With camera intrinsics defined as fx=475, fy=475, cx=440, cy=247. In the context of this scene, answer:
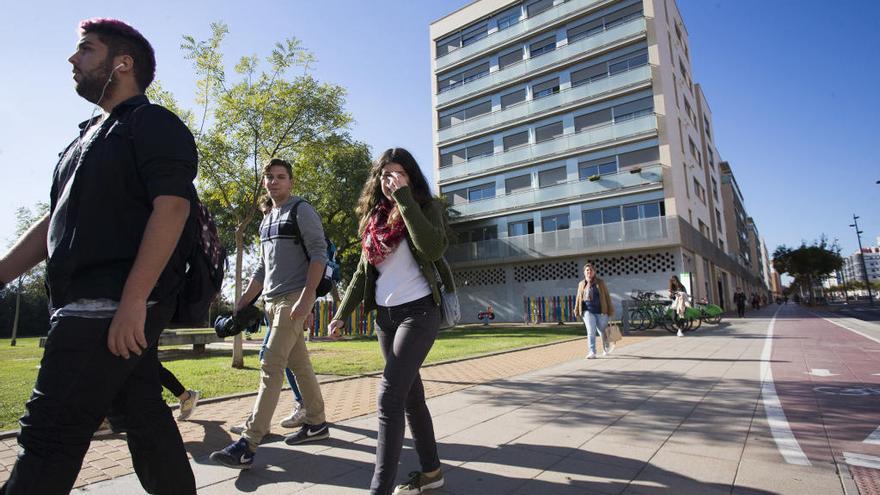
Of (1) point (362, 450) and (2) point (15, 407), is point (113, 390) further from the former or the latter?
(2) point (15, 407)

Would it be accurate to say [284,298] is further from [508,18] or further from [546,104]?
[508,18]

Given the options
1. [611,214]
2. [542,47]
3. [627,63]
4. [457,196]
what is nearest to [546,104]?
[542,47]

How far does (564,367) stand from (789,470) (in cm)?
498

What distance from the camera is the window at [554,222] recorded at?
3049 centimetres

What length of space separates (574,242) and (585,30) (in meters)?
13.8

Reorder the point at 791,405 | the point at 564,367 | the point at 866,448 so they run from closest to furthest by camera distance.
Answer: the point at 866,448 < the point at 791,405 < the point at 564,367

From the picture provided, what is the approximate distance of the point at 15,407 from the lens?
510 cm

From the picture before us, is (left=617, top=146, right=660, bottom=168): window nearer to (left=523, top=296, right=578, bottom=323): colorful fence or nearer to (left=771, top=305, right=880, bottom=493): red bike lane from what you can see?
(left=523, top=296, right=578, bottom=323): colorful fence

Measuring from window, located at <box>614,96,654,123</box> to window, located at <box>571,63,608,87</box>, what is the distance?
8.43 feet

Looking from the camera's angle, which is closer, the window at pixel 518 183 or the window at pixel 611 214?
the window at pixel 611 214

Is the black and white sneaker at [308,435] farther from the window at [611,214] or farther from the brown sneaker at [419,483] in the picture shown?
the window at [611,214]

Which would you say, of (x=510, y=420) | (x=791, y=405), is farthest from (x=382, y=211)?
(x=791, y=405)

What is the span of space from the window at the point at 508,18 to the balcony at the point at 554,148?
9.48 metres

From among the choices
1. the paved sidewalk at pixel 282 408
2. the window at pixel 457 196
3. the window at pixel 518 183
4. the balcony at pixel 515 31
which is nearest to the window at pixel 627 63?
the balcony at pixel 515 31
